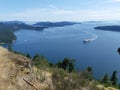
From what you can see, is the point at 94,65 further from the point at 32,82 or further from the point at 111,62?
the point at 32,82

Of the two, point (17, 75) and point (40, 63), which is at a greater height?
point (17, 75)

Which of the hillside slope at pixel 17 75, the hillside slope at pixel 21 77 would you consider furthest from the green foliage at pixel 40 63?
the hillside slope at pixel 17 75

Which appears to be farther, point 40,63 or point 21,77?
point 40,63

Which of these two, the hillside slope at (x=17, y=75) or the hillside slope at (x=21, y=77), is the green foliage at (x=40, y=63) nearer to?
the hillside slope at (x=21, y=77)

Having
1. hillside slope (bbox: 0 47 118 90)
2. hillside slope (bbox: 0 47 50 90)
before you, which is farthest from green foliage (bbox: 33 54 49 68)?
hillside slope (bbox: 0 47 50 90)

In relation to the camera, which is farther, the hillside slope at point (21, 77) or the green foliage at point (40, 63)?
the green foliage at point (40, 63)

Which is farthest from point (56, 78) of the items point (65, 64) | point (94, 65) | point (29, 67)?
point (94, 65)

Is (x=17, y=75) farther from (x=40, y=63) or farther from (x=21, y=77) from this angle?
(x=40, y=63)

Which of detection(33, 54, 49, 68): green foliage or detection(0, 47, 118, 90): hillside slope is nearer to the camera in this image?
detection(0, 47, 118, 90): hillside slope

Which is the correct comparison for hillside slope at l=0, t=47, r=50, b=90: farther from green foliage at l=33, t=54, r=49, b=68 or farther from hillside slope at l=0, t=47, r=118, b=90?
green foliage at l=33, t=54, r=49, b=68

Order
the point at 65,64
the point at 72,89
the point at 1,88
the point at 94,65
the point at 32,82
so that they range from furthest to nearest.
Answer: the point at 94,65 → the point at 65,64 → the point at 72,89 → the point at 32,82 → the point at 1,88

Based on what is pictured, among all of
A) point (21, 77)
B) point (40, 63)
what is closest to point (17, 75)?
point (21, 77)
